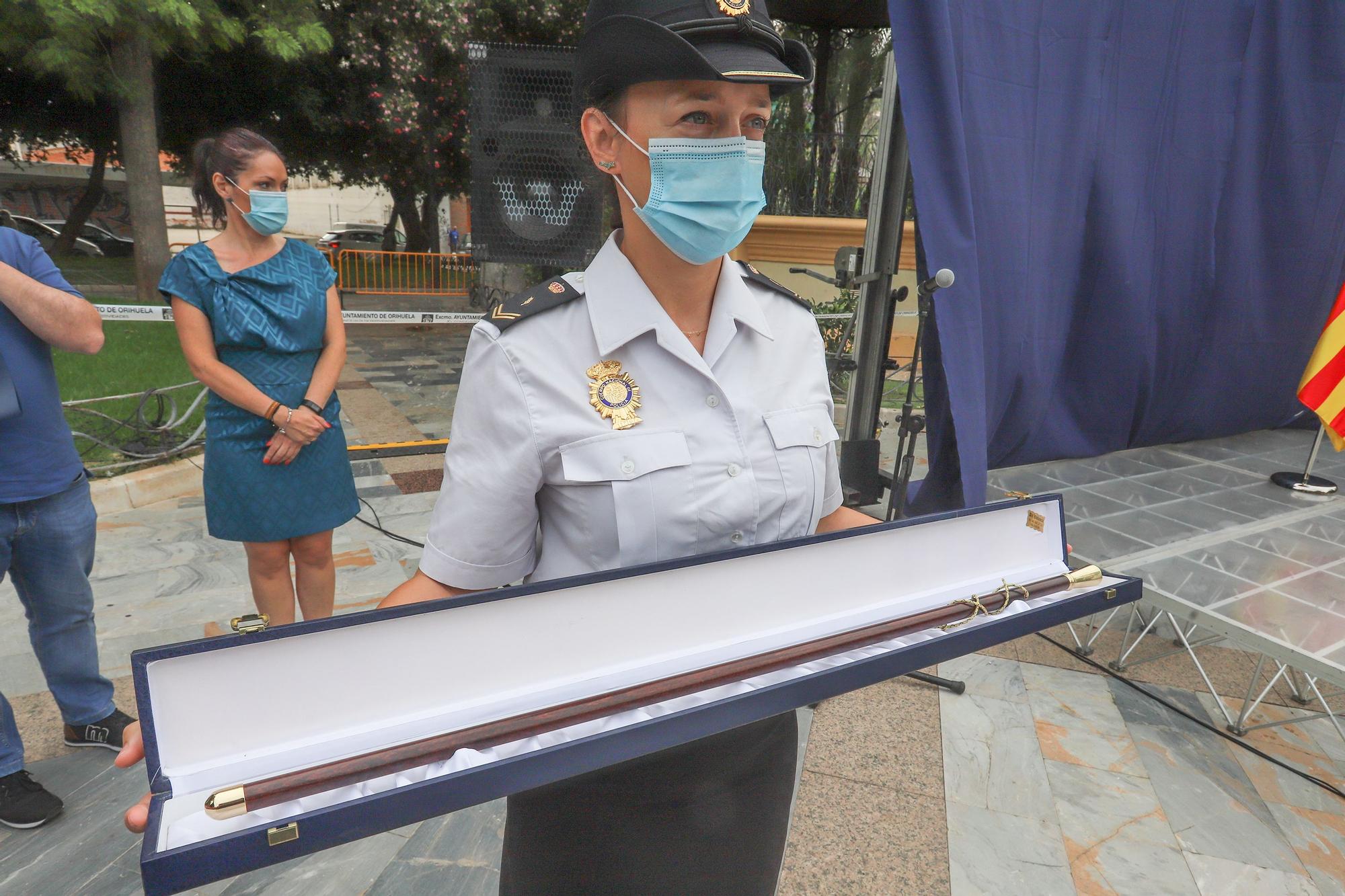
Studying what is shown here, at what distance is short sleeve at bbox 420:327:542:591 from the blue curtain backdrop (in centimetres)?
160

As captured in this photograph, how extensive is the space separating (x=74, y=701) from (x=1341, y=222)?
5.01m

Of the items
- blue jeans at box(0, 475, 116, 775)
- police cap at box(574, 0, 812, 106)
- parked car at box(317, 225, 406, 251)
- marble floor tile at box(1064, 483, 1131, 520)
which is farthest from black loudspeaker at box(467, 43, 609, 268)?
parked car at box(317, 225, 406, 251)

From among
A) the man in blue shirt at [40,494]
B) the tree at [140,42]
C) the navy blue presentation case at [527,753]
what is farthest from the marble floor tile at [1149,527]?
the tree at [140,42]

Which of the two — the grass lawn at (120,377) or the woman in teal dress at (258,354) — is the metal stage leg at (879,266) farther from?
the grass lawn at (120,377)

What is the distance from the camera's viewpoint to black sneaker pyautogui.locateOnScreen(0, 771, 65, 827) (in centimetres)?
188

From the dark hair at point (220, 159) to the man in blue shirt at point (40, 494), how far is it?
1.64 ft

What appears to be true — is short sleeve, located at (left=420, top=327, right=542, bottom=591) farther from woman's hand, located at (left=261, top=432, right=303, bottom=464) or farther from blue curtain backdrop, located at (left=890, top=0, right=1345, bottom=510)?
blue curtain backdrop, located at (left=890, top=0, right=1345, bottom=510)

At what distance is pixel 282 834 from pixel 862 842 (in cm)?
180

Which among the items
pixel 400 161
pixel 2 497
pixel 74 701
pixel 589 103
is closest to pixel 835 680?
pixel 589 103

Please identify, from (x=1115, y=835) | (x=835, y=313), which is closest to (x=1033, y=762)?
(x=1115, y=835)

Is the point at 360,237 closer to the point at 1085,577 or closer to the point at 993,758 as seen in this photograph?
the point at 993,758

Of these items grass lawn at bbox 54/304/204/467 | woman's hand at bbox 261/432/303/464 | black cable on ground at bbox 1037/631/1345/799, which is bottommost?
black cable on ground at bbox 1037/631/1345/799

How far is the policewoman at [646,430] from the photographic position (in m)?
1.01

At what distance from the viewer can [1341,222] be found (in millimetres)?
3100
